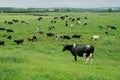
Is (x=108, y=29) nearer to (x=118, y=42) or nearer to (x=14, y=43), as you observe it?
(x=118, y=42)

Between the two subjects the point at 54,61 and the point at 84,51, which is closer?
the point at 54,61

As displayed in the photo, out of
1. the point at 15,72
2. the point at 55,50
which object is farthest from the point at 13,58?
the point at 55,50

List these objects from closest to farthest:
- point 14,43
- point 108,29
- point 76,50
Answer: point 76,50 → point 14,43 → point 108,29

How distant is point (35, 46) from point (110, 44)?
889 cm

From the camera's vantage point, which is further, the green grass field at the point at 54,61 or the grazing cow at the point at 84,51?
the grazing cow at the point at 84,51

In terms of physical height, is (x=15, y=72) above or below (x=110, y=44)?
above

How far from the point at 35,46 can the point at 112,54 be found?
8195 mm

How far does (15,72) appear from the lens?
1461cm

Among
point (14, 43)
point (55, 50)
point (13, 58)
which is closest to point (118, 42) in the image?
point (55, 50)

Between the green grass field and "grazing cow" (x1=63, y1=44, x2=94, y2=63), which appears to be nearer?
the green grass field

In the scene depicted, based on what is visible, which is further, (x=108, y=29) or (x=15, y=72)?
(x=108, y=29)

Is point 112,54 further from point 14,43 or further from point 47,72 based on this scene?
point 47,72

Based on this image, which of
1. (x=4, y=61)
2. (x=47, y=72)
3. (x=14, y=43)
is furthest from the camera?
(x=14, y=43)

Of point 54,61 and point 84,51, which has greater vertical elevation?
point 84,51
